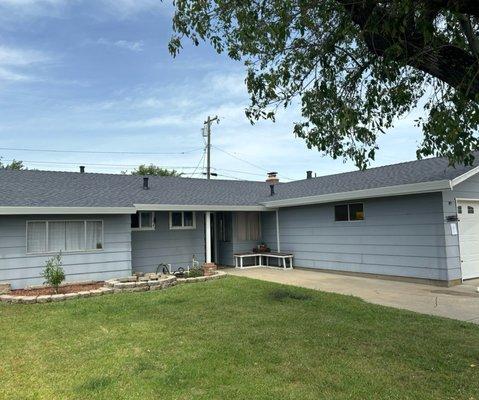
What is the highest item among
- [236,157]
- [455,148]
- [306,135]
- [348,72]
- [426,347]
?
[236,157]

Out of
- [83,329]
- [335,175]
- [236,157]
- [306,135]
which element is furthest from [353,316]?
[236,157]

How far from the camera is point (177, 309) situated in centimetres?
845

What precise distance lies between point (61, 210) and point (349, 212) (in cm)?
864

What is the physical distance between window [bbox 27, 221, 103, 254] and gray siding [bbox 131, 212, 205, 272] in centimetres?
190

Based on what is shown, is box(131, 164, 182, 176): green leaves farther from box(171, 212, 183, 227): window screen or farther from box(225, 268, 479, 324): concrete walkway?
box(225, 268, 479, 324): concrete walkway

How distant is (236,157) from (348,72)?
33.6 m

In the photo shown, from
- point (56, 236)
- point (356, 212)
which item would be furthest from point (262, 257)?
point (56, 236)

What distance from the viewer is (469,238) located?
11352mm

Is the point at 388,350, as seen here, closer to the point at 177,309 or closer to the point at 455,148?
the point at 455,148

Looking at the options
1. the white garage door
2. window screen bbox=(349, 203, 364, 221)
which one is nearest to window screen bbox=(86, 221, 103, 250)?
window screen bbox=(349, 203, 364, 221)

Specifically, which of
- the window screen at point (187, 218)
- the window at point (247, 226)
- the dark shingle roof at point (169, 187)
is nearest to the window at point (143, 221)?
the dark shingle roof at point (169, 187)

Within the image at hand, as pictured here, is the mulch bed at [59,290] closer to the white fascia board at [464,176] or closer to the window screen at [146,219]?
the window screen at [146,219]

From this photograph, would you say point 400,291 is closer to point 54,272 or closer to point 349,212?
point 349,212

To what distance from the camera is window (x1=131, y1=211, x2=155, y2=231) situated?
47.2 ft
